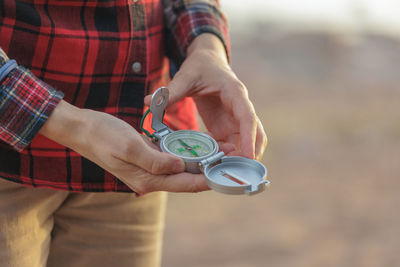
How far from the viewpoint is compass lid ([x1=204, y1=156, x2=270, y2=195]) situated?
1.10 m

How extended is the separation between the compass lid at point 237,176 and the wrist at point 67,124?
0.31 metres

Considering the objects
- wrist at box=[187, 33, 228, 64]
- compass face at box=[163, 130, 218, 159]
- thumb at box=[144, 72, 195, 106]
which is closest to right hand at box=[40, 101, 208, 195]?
compass face at box=[163, 130, 218, 159]

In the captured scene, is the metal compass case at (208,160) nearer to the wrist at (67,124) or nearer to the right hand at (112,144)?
the right hand at (112,144)

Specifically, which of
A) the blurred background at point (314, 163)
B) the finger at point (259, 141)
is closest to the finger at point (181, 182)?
the finger at point (259, 141)

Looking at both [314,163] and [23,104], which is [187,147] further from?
[314,163]

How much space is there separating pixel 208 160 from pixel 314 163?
2.89 m

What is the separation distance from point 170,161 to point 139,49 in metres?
0.38

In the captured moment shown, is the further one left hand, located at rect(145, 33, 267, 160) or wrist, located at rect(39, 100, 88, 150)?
left hand, located at rect(145, 33, 267, 160)

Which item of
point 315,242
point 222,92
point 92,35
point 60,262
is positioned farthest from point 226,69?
point 315,242

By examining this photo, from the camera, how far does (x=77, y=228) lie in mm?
1381

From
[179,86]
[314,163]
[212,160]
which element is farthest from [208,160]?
[314,163]

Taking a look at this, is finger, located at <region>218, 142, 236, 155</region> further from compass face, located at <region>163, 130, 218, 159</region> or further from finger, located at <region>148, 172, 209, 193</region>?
finger, located at <region>148, 172, 209, 193</region>

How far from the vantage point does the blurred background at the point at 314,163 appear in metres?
2.96

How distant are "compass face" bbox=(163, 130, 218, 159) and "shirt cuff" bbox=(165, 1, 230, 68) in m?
0.31
